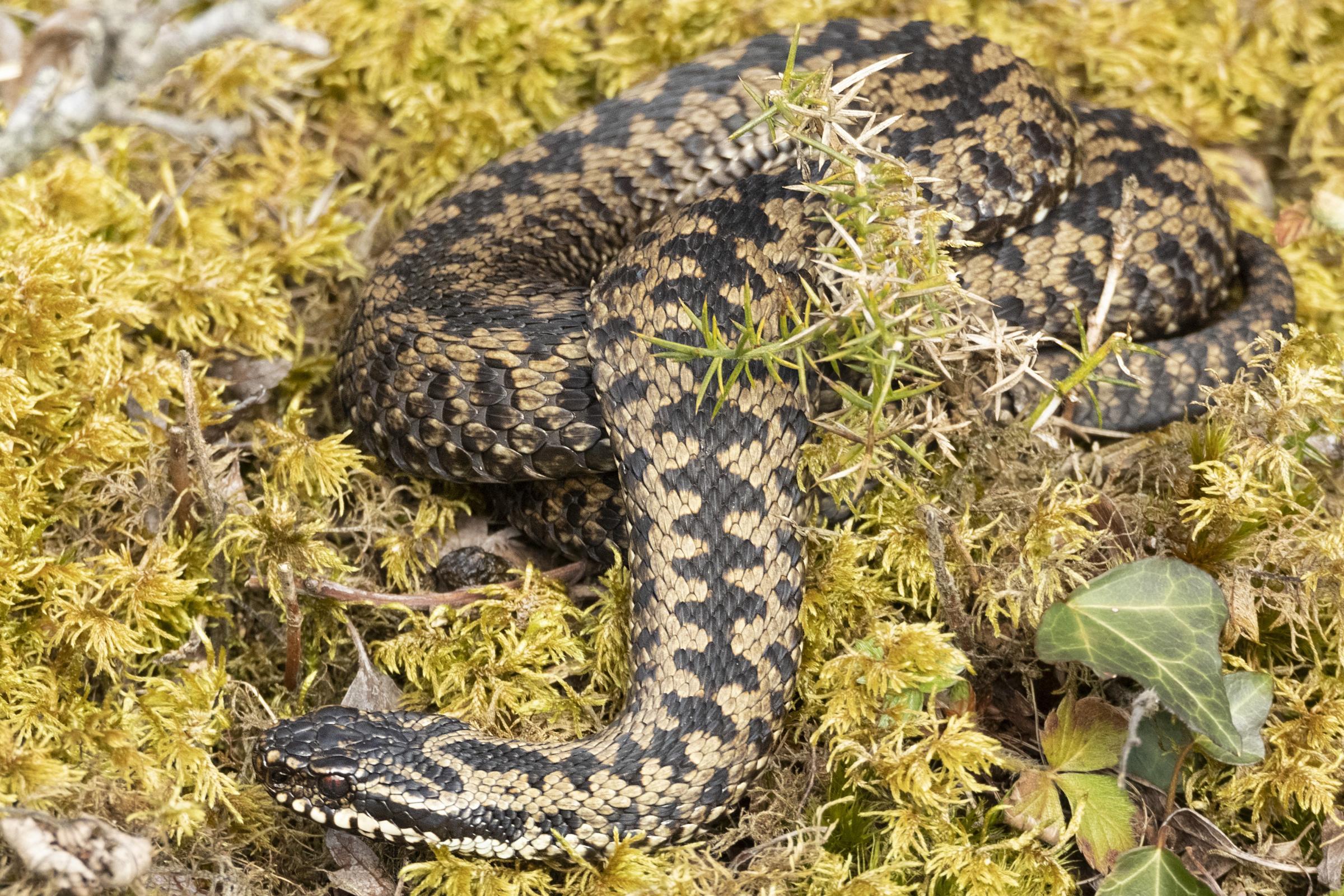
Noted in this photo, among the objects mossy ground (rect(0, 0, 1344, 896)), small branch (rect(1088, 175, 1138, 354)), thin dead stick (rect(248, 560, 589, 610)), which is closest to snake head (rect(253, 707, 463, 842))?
mossy ground (rect(0, 0, 1344, 896))

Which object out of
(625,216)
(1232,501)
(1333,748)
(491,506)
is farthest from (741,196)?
(1333,748)

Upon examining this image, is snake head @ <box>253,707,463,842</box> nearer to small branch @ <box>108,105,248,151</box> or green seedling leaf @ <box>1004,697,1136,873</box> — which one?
green seedling leaf @ <box>1004,697,1136,873</box>

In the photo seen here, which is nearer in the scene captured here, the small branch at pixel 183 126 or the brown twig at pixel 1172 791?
the brown twig at pixel 1172 791

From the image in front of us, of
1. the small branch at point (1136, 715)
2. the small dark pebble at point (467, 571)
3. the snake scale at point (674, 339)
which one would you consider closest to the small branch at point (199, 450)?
the snake scale at point (674, 339)

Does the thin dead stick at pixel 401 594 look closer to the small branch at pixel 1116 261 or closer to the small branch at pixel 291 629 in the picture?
the small branch at pixel 291 629

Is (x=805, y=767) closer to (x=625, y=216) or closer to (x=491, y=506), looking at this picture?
(x=491, y=506)

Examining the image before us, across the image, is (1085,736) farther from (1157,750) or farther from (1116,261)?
(1116,261)
